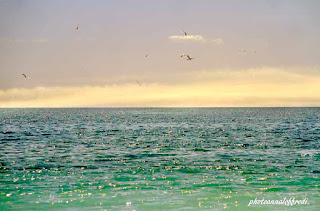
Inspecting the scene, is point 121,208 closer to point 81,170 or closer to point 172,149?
point 81,170

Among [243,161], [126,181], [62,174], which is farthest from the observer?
[243,161]

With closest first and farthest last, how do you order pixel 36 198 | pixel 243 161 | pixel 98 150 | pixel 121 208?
pixel 121 208
pixel 36 198
pixel 243 161
pixel 98 150

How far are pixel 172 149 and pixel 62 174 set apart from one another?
21730 millimetres

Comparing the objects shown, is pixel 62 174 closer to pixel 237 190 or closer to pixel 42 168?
pixel 42 168

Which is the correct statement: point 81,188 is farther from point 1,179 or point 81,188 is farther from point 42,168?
point 42,168

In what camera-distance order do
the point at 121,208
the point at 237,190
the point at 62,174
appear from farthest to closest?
the point at 62,174 < the point at 237,190 < the point at 121,208

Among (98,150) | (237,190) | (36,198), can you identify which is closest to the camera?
(36,198)

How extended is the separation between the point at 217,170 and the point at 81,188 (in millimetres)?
12405

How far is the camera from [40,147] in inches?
2122

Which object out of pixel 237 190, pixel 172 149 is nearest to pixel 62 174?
pixel 237 190

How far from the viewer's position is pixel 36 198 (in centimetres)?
2405

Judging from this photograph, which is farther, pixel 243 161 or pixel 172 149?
pixel 172 149

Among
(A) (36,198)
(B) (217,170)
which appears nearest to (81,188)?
(A) (36,198)

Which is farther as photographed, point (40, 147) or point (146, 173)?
point (40, 147)
